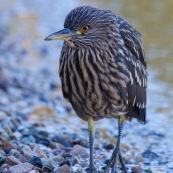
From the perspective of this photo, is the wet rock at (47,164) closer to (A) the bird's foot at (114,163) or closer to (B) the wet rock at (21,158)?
(B) the wet rock at (21,158)

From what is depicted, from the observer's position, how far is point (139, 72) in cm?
753

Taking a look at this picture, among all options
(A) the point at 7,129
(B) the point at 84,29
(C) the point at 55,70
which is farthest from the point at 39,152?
(C) the point at 55,70

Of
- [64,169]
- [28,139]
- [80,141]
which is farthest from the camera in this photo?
[80,141]

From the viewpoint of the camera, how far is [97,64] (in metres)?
6.81

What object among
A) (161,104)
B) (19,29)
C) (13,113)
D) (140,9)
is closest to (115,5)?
(140,9)

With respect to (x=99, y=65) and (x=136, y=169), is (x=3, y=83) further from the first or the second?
(x=99, y=65)

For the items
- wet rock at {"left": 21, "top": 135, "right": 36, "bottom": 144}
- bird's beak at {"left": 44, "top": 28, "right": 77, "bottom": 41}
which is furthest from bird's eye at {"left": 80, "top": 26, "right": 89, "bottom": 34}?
wet rock at {"left": 21, "top": 135, "right": 36, "bottom": 144}

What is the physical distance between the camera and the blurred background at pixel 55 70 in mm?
9672

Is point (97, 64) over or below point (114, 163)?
over

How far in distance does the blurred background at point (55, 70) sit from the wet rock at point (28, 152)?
1475mm

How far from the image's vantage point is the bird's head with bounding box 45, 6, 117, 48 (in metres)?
6.68

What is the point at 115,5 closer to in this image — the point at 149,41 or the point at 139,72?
the point at 149,41

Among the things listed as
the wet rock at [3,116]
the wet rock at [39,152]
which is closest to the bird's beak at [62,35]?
the wet rock at [39,152]

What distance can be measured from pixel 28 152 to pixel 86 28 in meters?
1.61
